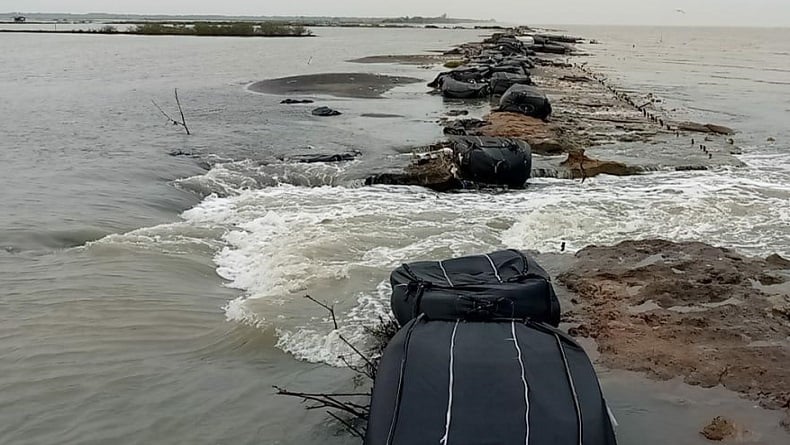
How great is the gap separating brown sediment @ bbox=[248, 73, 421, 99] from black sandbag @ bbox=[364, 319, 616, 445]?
27.6m

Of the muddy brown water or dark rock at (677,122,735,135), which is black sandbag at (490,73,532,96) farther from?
dark rock at (677,122,735,135)

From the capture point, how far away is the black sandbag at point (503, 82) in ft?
102

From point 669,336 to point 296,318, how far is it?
4353mm

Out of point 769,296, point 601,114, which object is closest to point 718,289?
point 769,296

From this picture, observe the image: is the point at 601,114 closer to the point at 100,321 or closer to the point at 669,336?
the point at 669,336

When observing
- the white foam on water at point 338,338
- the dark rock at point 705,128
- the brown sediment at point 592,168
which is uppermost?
the dark rock at point 705,128

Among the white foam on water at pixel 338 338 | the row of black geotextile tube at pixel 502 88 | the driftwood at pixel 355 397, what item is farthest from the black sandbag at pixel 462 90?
the driftwood at pixel 355 397

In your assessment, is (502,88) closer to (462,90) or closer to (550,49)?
(462,90)

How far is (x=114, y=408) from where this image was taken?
595 centimetres

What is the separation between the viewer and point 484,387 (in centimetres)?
429

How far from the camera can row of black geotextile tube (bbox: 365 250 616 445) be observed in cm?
398

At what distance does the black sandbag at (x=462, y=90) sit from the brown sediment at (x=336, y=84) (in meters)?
→ 3.35

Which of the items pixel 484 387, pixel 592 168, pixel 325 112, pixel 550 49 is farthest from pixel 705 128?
pixel 550 49

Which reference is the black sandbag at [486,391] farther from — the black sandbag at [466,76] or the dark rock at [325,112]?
the black sandbag at [466,76]
